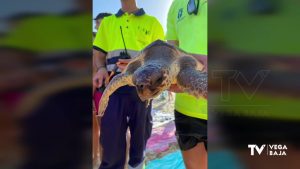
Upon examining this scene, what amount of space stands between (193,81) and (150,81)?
0.53 ft

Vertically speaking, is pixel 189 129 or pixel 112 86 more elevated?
pixel 112 86

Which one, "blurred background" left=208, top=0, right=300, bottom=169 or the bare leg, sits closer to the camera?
"blurred background" left=208, top=0, right=300, bottom=169

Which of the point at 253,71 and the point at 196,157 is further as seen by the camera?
the point at 196,157

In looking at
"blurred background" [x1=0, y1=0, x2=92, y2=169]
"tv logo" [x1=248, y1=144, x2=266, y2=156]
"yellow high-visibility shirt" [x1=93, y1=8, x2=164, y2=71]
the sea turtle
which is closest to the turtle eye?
the sea turtle

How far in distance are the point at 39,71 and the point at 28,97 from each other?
0.11 meters

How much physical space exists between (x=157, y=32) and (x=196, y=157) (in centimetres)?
50

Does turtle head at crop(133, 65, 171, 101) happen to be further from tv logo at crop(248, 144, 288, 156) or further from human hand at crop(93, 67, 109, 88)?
tv logo at crop(248, 144, 288, 156)

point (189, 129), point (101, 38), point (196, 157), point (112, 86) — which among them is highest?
point (101, 38)

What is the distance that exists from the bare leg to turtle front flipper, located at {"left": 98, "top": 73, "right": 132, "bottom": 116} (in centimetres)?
35

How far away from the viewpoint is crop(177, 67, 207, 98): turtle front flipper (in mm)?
1521

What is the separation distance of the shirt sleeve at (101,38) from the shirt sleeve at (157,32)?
18cm

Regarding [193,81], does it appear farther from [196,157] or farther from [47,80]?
[47,80]

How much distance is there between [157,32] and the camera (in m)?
1.54

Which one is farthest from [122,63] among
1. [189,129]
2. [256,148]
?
[256,148]
